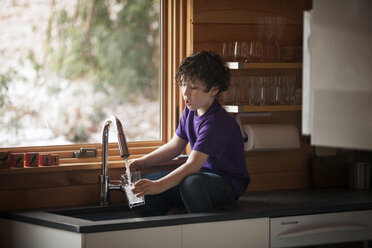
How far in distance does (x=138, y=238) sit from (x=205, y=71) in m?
0.70

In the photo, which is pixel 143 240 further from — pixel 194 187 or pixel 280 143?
pixel 280 143

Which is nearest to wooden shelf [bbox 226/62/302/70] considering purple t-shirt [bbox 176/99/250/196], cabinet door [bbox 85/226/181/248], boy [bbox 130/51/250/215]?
boy [bbox 130/51/250/215]

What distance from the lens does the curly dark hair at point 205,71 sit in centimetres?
208

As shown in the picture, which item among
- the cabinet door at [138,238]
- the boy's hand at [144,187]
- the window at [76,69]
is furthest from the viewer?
the window at [76,69]

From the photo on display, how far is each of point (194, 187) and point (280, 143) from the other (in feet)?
2.24

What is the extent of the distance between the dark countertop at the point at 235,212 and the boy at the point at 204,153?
7 centimetres

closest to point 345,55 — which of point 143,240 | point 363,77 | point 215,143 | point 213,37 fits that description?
point 363,77

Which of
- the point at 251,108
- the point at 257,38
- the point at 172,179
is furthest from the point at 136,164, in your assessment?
the point at 257,38

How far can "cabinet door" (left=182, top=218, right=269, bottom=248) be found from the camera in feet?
6.24

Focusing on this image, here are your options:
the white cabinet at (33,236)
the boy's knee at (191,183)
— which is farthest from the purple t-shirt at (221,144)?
the white cabinet at (33,236)

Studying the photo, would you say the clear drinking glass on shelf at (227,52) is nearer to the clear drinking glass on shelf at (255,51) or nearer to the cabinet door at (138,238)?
the clear drinking glass on shelf at (255,51)

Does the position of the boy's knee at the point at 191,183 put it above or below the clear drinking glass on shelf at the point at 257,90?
below

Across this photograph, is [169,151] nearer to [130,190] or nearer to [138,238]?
[130,190]

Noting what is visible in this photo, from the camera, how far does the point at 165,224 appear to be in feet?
6.03
